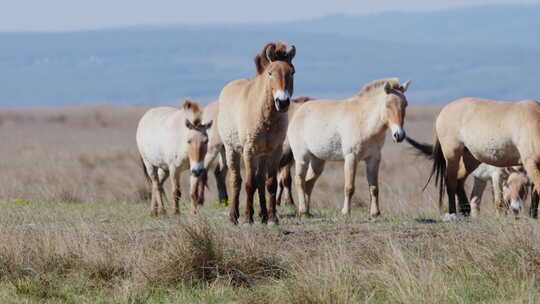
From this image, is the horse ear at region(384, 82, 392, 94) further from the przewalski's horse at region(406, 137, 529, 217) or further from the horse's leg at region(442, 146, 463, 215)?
the przewalski's horse at region(406, 137, 529, 217)

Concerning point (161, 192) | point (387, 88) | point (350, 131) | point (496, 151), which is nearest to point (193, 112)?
point (161, 192)

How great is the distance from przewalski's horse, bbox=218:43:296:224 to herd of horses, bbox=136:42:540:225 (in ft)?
0.04

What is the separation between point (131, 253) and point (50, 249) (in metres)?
0.81

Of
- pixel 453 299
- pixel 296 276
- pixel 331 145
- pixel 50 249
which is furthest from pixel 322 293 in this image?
pixel 331 145

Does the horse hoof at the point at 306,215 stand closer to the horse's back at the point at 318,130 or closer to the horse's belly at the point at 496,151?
the horse's back at the point at 318,130

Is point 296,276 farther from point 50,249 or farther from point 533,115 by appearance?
point 533,115

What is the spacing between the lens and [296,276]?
8391mm

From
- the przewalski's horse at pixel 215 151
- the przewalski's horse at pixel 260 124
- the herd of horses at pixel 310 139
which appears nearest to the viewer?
the przewalski's horse at pixel 260 124

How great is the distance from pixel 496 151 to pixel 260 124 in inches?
123

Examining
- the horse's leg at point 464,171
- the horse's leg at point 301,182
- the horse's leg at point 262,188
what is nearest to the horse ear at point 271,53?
the horse's leg at point 262,188

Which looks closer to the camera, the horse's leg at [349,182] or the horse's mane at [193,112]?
the horse's leg at [349,182]

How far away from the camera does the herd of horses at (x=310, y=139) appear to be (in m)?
11.6

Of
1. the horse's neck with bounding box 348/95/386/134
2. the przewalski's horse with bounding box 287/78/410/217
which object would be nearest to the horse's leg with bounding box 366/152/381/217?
the przewalski's horse with bounding box 287/78/410/217

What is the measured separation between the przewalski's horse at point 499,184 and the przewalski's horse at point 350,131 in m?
1.41
